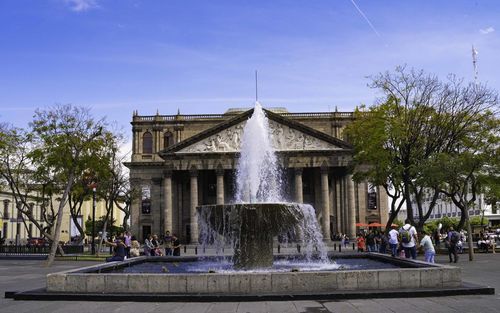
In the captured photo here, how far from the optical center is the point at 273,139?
64.2 meters

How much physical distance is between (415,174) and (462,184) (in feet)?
9.98

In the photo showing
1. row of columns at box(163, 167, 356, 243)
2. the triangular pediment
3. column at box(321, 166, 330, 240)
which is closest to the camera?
column at box(321, 166, 330, 240)

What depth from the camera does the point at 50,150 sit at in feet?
125

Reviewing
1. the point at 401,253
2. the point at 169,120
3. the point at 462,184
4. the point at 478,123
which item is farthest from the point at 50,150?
the point at 169,120

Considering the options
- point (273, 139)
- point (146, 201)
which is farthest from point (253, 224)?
point (146, 201)

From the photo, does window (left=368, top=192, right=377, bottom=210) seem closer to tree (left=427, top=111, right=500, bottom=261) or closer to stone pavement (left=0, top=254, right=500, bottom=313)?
tree (left=427, top=111, right=500, bottom=261)

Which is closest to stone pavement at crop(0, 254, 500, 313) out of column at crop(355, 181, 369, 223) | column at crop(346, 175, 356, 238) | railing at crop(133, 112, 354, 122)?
column at crop(346, 175, 356, 238)

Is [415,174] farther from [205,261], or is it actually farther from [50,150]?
[50,150]

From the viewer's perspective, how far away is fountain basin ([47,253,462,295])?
42.2 ft

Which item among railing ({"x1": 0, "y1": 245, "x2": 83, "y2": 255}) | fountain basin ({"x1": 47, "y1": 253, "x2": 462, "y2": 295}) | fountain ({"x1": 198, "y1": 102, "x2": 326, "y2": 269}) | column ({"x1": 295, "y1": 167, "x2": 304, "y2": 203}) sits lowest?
railing ({"x1": 0, "y1": 245, "x2": 83, "y2": 255})

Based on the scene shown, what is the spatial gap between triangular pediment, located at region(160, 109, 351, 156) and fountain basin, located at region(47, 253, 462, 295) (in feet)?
166

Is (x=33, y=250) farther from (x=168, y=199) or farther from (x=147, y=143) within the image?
(x=147, y=143)

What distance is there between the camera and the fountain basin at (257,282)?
506 inches

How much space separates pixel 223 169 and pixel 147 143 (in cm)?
1685
